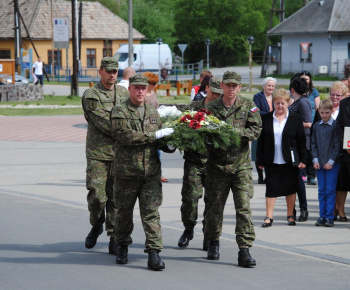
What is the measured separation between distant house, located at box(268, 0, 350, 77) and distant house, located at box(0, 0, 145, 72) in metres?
14.6

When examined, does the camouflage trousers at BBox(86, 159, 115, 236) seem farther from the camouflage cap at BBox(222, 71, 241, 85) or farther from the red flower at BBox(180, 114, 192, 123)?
the camouflage cap at BBox(222, 71, 241, 85)

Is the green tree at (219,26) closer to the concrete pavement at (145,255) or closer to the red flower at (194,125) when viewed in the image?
the concrete pavement at (145,255)

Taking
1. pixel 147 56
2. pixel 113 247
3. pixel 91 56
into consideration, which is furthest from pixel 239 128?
pixel 91 56

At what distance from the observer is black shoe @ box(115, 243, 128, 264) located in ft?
25.4

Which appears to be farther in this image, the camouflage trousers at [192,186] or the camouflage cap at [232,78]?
the camouflage trousers at [192,186]

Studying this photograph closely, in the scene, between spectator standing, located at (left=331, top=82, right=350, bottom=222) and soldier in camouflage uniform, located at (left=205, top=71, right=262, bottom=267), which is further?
spectator standing, located at (left=331, top=82, right=350, bottom=222)

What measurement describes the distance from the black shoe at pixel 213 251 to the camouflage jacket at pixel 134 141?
0.97 m

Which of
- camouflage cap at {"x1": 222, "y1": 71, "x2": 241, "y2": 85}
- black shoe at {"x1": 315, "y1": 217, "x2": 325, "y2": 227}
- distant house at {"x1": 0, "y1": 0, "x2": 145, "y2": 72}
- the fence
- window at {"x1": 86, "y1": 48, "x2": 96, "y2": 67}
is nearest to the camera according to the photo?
camouflage cap at {"x1": 222, "y1": 71, "x2": 241, "y2": 85}

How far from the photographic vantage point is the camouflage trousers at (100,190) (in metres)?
8.12

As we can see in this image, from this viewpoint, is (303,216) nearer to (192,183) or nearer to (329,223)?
(329,223)

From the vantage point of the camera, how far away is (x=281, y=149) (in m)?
9.66

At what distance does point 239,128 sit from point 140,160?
0.96m

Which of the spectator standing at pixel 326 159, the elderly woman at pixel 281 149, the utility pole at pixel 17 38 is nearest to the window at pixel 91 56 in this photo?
→ the utility pole at pixel 17 38


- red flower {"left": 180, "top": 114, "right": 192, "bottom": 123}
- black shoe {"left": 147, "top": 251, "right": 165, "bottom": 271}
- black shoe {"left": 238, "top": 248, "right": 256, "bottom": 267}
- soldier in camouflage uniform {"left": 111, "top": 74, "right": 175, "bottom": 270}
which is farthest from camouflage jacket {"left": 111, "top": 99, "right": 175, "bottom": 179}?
black shoe {"left": 238, "top": 248, "right": 256, "bottom": 267}
